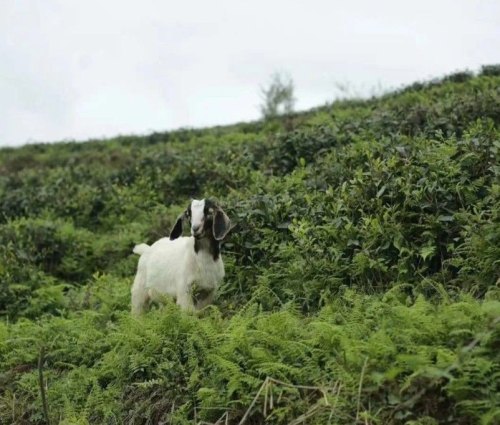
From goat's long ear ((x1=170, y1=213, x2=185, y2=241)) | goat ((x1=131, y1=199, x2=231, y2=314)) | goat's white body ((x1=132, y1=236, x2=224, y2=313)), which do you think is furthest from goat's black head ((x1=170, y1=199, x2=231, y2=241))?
goat's long ear ((x1=170, y1=213, x2=185, y2=241))

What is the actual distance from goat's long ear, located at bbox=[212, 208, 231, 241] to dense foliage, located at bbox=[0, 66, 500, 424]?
0.85 m

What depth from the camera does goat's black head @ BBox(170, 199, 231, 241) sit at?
8461 millimetres

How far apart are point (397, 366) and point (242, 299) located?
3951 mm

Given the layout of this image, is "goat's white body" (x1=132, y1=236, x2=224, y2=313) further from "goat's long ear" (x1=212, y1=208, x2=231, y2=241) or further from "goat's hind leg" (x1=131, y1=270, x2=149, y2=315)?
"goat's long ear" (x1=212, y1=208, x2=231, y2=241)

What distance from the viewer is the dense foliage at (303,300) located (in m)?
5.49

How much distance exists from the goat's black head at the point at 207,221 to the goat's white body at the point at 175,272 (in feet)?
0.75

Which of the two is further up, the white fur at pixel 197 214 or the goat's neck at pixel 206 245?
the white fur at pixel 197 214

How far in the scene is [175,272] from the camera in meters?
8.94

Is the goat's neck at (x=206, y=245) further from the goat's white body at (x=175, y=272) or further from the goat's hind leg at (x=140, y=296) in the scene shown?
the goat's hind leg at (x=140, y=296)

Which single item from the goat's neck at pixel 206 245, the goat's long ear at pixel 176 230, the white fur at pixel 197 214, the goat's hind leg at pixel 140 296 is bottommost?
the goat's hind leg at pixel 140 296

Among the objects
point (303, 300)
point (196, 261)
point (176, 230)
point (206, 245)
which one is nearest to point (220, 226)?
point (206, 245)

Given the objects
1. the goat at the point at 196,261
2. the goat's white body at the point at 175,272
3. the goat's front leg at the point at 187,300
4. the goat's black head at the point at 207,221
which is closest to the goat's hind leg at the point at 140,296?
the goat's white body at the point at 175,272

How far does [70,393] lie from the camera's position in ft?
25.5

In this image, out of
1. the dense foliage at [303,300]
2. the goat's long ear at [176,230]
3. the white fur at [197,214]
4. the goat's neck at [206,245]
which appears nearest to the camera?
the dense foliage at [303,300]
